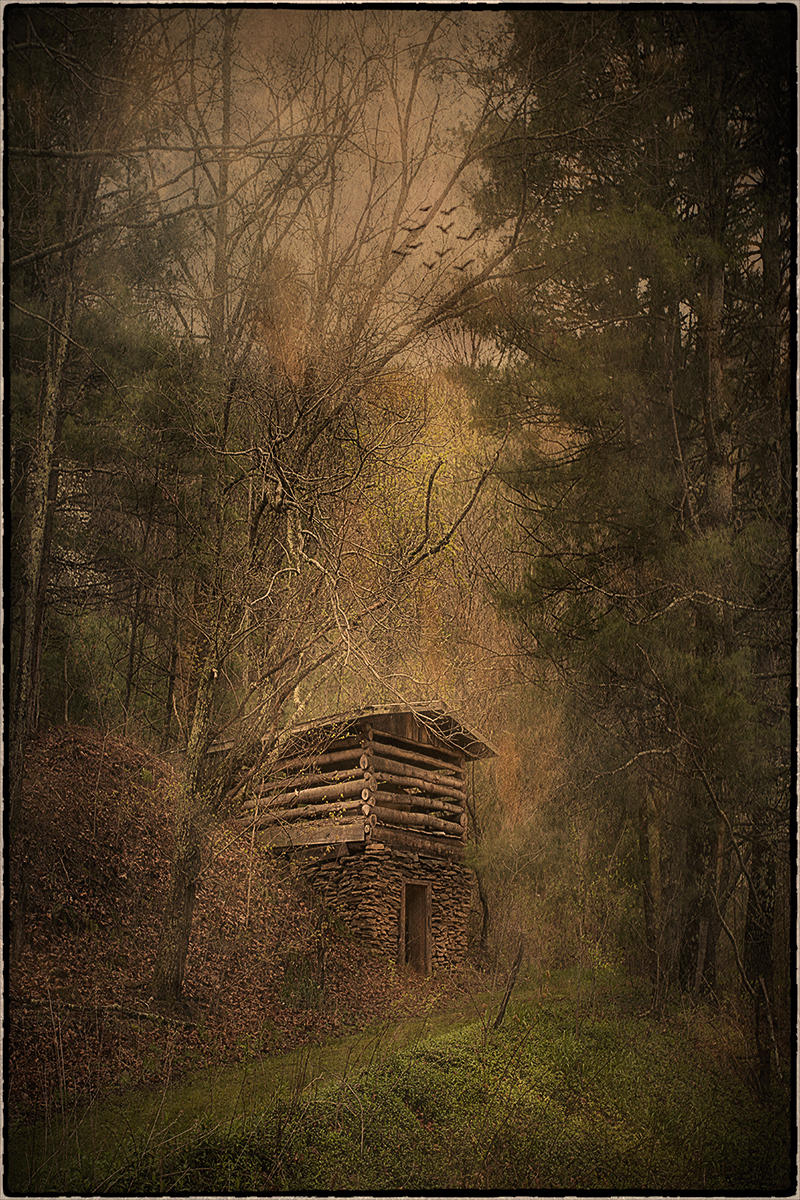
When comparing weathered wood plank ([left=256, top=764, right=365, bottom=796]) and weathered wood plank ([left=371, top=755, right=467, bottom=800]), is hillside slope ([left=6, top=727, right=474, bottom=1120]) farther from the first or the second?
weathered wood plank ([left=371, top=755, right=467, bottom=800])

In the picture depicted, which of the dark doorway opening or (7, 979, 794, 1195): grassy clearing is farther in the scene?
the dark doorway opening

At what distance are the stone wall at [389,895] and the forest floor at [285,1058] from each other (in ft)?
Result: 0.36

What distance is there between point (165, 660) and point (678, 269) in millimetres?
3312

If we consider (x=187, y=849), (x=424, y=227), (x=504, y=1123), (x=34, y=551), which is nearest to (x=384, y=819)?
(x=187, y=849)

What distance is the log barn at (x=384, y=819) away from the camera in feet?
16.0

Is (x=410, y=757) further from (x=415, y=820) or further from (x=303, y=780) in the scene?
(x=303, y=780)

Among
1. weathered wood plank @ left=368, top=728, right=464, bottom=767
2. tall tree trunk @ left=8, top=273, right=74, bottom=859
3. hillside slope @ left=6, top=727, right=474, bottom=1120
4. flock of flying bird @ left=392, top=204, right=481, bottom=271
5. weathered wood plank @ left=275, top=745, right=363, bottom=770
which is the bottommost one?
hillside slope @ left=6, top=727, right=474, bottom=1120

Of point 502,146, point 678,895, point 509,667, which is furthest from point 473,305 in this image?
point 678,895

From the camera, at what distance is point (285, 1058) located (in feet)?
15.0

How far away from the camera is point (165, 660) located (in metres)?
4.93

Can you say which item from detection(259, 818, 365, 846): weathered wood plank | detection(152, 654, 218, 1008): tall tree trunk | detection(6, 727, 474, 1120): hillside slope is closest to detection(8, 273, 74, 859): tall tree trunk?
detection(6, 727, 474, 1120): hillside slope

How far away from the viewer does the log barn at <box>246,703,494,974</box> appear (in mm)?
4887

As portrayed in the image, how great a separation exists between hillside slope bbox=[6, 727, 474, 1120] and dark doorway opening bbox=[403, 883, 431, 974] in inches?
3.2

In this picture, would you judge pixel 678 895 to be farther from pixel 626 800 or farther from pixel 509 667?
pixel 509 667
